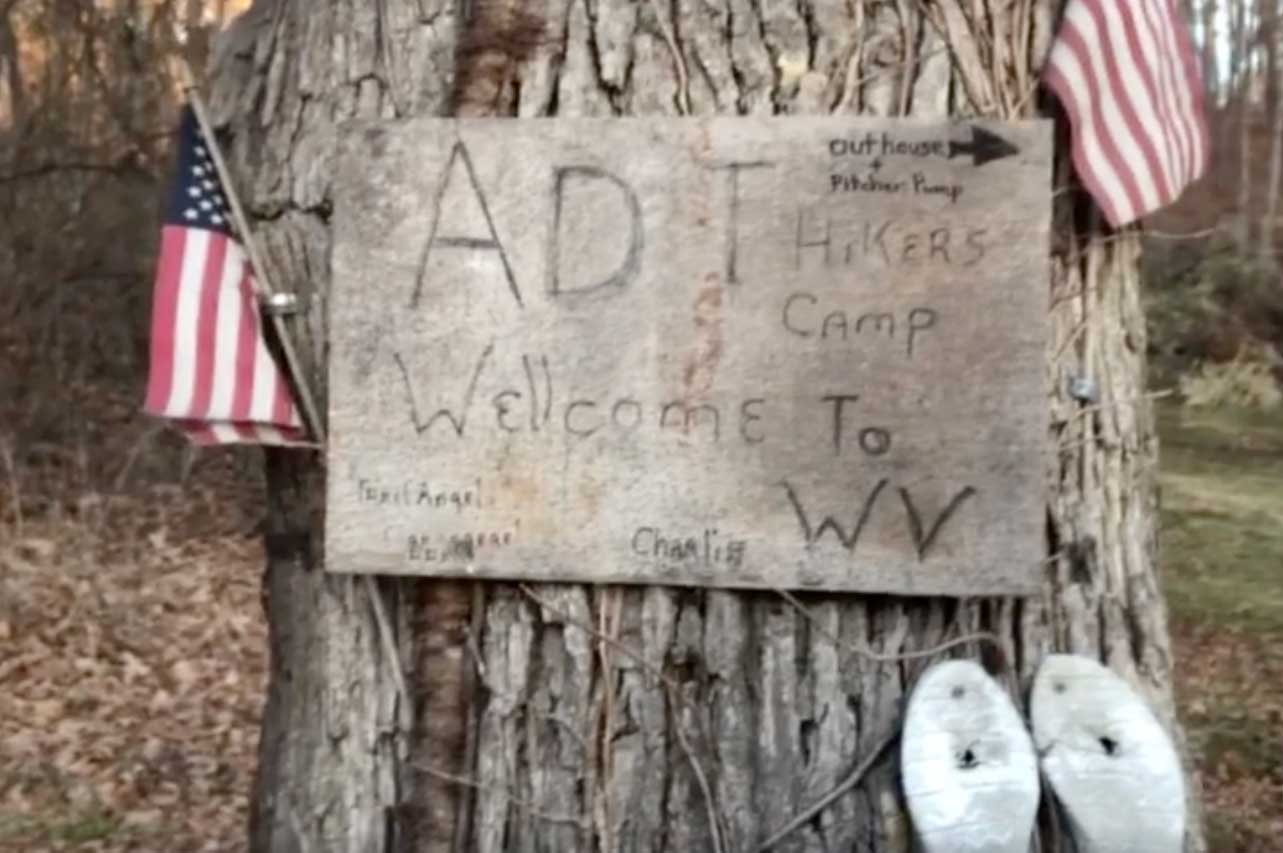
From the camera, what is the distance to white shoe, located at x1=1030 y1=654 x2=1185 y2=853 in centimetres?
298

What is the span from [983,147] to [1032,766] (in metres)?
0.92

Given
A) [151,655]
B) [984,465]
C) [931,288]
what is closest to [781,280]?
[931,288]

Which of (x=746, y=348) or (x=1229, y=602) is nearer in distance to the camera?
(x=746, y=348)

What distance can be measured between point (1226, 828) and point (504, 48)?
506cm

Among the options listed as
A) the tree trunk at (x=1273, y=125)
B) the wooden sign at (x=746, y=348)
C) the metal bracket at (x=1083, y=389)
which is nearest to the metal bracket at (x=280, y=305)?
the wooden sign at (x=746, y=348)

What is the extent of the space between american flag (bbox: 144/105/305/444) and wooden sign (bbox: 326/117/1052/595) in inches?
12.6

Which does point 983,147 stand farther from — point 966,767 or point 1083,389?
point 966,767

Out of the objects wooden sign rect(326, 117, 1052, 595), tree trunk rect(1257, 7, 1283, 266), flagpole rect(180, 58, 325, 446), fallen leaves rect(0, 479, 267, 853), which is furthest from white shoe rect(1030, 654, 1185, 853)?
tree trunk rect(1257, 7, 1283, 266)

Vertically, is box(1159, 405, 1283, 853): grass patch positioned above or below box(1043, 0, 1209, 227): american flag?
below

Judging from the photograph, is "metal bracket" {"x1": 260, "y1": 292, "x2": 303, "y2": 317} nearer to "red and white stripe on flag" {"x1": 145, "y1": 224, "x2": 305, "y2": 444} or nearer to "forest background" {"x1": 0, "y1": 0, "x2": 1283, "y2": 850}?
"red and white stripe on flag" {"x1": 145, "y1": 224, "x2": 305, "y2": 444}

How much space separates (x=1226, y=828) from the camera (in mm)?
7090

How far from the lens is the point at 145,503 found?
1309 cm

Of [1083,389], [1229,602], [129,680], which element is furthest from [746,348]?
[1229,602]

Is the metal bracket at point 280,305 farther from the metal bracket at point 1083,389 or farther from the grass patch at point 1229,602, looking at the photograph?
the grass patch at point 1229,602
